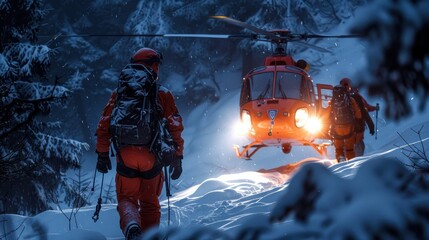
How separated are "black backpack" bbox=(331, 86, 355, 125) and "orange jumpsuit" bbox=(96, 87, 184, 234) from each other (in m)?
4.71

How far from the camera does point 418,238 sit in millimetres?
1106

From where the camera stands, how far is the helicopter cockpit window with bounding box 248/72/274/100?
9992 mm

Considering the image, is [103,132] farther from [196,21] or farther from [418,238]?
[196,21]

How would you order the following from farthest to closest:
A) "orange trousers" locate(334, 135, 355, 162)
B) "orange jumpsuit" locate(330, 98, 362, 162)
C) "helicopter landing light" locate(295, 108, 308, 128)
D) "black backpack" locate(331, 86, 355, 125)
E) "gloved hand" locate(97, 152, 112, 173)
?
"helicopter landing light" locate(295, 108, 308, 128) < "orange trousers" locate(334, 135, 355, 162) < "orange jumpsuit" locate(330, 98, 362, 162) < "black backpack" locate(331, 86, 355, 125) < "gloved hand" locate(97, 152, 112, 173)

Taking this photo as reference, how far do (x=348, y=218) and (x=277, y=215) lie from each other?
26cm

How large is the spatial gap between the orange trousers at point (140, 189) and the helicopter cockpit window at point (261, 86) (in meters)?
5.22

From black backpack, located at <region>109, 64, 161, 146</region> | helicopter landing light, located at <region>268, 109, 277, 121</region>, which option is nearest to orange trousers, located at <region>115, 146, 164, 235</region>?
black backpack, located at <region>109, 64, 161, 146</region>

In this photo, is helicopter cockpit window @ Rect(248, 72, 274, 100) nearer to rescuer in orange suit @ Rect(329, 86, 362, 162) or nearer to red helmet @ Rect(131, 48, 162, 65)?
rescuer in orange suit @ Rect(329, 86, 362, 162)

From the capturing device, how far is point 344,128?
30.3 feet

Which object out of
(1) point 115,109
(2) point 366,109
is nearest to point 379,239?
(1) point 115,109

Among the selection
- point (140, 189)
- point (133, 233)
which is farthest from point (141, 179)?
point (133, 233)

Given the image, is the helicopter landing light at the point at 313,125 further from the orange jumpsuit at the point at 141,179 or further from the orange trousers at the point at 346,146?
the orange jumpsuit at the point at 141,179

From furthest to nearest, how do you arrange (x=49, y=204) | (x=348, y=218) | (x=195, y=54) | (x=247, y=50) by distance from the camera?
(x=195, y=54), (x=247, y=50), (x=49, y=204), (x=348, y=218)

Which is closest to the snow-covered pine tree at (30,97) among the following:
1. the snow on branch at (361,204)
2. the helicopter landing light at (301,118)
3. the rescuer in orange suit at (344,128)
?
the helicopter landing light at (301,118)
